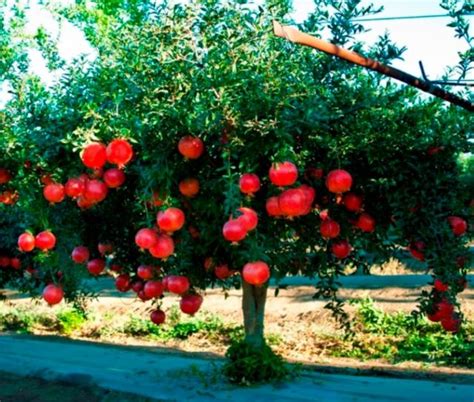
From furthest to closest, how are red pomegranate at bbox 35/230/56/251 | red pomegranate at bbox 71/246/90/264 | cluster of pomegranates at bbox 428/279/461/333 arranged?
1. red pomegranate at bbox 71/246/90/264
2. red pomegranate at bbox 35/230/56/251
3. cluster of pomegranates at bbox 428/279/461/333

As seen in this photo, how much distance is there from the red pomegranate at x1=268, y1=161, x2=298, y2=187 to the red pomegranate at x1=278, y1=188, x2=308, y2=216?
0.07 meters

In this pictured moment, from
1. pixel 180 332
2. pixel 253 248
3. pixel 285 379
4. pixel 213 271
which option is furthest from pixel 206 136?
pixel 180 332

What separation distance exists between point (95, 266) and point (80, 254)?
0.23 m

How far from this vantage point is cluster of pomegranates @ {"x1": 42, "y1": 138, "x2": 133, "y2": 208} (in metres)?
3.60

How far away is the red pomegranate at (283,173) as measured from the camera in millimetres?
3188

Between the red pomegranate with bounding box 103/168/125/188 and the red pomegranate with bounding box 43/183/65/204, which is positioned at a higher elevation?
the red pomegranate with bounding box 103/168/125/188

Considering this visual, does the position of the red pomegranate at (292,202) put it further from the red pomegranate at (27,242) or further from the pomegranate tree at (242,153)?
the red pomegranate at (27,242)

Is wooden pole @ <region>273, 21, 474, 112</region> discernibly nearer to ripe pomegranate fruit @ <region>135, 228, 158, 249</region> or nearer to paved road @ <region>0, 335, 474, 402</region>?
ripe pomegranate fruit @ <region>135, 228, 158, 249</region>

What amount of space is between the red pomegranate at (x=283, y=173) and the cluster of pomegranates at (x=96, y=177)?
89cm

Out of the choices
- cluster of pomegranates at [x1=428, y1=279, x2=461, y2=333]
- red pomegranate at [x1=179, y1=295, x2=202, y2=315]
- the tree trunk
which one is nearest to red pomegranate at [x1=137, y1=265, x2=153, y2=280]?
red pomegranate at [x1=179, y1=295, x2=202, y2=315]

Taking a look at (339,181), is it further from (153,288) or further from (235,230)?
(153,288)

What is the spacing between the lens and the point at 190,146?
354 cm

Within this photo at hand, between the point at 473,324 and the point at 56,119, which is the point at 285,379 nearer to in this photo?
the point at 56,119

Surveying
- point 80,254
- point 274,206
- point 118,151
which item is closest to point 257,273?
point 274,206
